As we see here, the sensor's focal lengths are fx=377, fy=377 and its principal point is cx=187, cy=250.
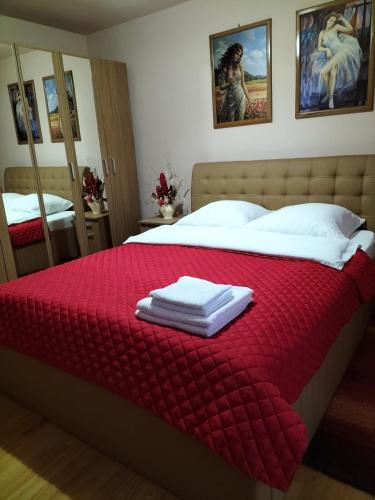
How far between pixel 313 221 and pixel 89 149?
2156 millimetres

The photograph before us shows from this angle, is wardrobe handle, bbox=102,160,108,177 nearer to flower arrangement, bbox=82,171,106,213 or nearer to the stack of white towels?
flower arrangement, bbox=82,171,106,213

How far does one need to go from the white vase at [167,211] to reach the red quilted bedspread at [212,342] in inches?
59.6

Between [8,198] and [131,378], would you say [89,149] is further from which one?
[131,378]

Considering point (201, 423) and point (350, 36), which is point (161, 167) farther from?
point (201, 423)

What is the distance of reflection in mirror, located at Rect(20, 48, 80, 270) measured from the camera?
10.2ft

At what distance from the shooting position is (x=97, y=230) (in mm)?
3676

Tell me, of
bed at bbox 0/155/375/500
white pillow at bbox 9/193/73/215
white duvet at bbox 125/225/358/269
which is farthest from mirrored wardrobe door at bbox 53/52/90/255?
bed at bbox 0/155/375/500

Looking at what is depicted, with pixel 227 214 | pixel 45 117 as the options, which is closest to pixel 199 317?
pixel 227 214

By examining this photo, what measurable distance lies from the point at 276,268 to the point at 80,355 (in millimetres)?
1069

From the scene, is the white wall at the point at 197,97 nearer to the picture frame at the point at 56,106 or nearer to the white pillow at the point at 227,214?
the white pillow at the point at 227,214

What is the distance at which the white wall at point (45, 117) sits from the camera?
302 centimetres

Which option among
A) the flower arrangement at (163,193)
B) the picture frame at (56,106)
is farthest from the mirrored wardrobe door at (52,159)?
the flower arrangement at (163,193)

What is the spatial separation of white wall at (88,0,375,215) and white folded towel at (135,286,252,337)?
75.6 inches

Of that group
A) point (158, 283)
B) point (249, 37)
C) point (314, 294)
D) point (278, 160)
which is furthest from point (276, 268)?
point (249, 37)
